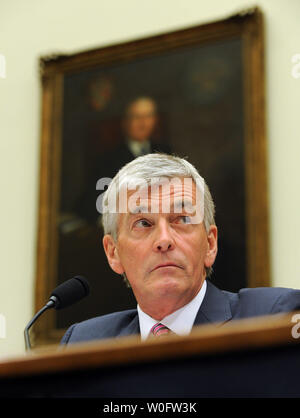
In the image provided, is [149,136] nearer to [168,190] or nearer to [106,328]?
[168,190]

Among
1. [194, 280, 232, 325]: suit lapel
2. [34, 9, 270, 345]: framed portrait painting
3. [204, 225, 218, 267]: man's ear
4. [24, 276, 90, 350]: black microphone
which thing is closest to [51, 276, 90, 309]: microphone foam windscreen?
[24, 276, 90, 350]: black microphone

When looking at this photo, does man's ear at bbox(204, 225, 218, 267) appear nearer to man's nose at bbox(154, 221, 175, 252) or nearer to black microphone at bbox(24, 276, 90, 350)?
man's nose at bbox(154, 221, 175, 252)

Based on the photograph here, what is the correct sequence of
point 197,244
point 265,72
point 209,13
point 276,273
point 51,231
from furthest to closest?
point 51,231, point 209,13, point 265,72, point 276,273, point 197,244

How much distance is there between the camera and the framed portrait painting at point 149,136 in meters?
5.01

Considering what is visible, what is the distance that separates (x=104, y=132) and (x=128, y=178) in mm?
2730

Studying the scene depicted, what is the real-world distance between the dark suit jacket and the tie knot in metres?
Result: 0.10

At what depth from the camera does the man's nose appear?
296 centimetres

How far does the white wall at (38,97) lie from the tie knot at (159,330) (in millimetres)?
2080

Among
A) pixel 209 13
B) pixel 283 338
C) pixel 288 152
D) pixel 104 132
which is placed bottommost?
pixel 283 338

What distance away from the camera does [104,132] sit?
19.0ft

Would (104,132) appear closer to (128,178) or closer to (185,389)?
(128,178)

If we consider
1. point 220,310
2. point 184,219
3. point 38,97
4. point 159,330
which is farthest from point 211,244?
point 38,97
